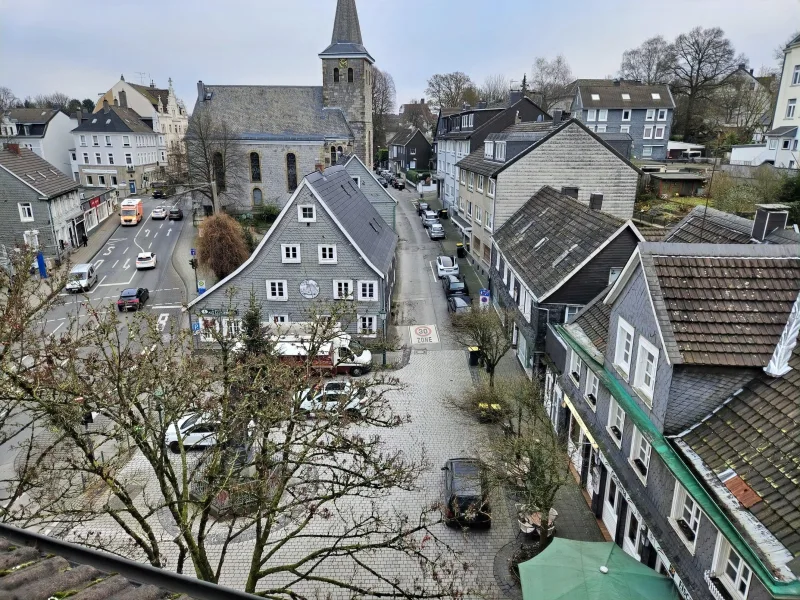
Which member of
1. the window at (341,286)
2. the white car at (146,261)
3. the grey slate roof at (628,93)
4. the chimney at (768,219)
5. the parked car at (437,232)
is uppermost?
the grey slate roof at (628,93)

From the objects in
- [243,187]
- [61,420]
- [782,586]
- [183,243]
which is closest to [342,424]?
[61,420]

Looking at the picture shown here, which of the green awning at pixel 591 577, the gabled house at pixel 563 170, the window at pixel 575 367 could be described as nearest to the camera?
the green awning at pixel 591 577

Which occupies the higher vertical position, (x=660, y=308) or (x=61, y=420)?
(x=660, y=308)

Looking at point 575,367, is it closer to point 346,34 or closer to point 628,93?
point 346,34

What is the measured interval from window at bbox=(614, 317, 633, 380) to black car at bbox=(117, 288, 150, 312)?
28.9m

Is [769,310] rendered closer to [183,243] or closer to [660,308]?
[660,308]

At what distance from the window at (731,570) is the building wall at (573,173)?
83.4ft

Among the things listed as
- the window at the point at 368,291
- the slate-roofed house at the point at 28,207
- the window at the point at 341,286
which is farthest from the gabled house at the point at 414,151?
the window at the point at 341,286

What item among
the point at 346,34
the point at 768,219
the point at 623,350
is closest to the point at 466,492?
the point at 623,350

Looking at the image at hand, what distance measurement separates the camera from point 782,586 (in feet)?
25.2

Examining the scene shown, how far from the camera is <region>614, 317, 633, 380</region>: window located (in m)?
13.2

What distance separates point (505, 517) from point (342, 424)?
7599mm

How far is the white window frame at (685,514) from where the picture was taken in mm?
10586

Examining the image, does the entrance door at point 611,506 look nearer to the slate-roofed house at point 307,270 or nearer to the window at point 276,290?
the slate-roofed house at point 307,270
